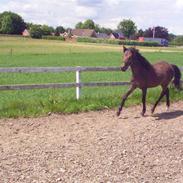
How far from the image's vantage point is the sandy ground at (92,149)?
18.9 ft

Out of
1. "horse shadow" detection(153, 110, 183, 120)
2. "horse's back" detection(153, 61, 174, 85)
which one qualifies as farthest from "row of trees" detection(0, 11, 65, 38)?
"horse shadow" detection(153, 110, 183, 120)

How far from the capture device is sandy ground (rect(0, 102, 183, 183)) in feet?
18.9

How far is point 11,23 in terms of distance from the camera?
135875mm

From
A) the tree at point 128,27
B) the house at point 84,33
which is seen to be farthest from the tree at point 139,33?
the house at point 84,33

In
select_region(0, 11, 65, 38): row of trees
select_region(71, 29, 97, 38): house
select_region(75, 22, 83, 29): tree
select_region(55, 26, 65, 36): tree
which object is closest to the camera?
select_region(0, 11, 65, 38): row of trees

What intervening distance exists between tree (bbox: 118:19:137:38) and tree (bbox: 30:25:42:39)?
→ 38.0 m

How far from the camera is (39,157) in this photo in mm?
6375

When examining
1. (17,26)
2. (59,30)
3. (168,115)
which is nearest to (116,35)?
(59,30)

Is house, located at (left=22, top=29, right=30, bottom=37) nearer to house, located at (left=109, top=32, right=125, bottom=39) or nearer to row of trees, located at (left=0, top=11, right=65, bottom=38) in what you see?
row of trees, located at (left=0, top=11, right=65, bottom=38)

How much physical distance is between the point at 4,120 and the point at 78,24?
17996 centimetres

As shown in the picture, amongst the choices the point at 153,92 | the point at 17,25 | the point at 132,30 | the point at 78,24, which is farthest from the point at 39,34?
the point at 153,92

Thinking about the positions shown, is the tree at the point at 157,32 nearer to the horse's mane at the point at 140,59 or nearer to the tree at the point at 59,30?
the tree at the point at 59,30

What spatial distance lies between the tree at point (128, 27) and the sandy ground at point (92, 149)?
494 feet

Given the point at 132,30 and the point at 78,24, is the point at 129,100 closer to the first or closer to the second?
the point at 132,30
